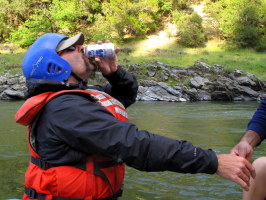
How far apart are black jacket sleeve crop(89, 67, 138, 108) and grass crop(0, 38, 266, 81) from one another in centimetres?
1990

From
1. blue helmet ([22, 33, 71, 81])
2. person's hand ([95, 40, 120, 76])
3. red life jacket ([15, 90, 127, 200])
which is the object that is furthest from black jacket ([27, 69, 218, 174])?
person's hand ([95, 40, 120, 76])

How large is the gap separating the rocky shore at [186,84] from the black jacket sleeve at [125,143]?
16.2 metres

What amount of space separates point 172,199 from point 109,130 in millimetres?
2489

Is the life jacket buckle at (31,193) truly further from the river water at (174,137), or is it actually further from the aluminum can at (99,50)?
the river water at (174,137)

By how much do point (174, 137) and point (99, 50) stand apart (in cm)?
606

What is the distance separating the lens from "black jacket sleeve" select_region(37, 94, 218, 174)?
1.83 meters

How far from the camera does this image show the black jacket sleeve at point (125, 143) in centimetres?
183

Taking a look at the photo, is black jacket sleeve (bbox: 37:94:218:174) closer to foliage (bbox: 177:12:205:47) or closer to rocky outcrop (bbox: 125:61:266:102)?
rocky outcrop (bbox: 125:61:266:102)

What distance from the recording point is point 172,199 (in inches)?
159

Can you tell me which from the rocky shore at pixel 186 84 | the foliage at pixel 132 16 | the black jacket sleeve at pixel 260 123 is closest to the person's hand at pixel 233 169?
the black jacket sleeve at pixel 260 123

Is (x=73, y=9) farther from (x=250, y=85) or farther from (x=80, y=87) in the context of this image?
(x=80, y=87)

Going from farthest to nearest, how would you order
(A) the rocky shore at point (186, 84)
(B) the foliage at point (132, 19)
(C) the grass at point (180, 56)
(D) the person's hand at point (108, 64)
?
(B) the foliage at point (132, 19) → (C) the grass at point (180, 56) → (A) the rocky shore at point (186, 84) → (D) the person's hand at point (108, 64)

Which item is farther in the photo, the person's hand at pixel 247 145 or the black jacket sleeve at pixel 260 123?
the black jacket sleeve at pixel 260 123

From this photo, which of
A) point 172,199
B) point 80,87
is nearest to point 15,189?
point 172,199
